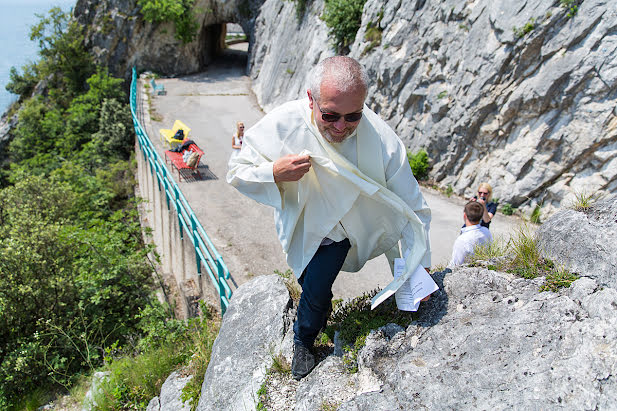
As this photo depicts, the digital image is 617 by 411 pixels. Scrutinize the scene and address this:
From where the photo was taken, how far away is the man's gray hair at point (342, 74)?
2.08 m

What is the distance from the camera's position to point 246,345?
3.01 metres

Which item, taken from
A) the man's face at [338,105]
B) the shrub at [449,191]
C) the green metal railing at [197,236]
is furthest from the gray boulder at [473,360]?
the shrub at [449,191]

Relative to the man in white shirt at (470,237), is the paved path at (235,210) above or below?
below

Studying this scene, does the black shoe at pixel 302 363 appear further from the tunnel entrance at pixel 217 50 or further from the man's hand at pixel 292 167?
the tunnel entrance at pixel 217 50

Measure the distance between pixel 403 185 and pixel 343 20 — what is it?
442 inches

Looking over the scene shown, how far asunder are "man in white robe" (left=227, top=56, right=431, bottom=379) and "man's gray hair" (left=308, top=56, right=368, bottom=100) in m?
0.12

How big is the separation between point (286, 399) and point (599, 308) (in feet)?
5.56

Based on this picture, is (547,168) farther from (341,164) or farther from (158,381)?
(158,381)

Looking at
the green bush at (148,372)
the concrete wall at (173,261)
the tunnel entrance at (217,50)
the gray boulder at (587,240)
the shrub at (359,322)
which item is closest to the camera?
the gray boulder at (587,240)

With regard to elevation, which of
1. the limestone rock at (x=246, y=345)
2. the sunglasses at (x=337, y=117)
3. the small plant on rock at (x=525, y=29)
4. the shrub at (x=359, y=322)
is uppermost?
the small plant on rock at (x=525, y=29)

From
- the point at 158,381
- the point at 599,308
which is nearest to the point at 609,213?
the point at 599,308

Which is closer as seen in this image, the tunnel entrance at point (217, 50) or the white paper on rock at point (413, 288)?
the white paper on rock at point (413, 288)

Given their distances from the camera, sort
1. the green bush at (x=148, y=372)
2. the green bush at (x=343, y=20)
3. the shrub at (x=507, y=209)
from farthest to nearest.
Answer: the green bush at (x=343, y=20) < the shrub at (x=507, y=209) < the green bush at (x=148, y=372)

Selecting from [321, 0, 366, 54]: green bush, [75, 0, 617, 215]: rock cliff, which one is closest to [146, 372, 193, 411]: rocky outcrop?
[75, 0, 617, 215]: rock cliff
